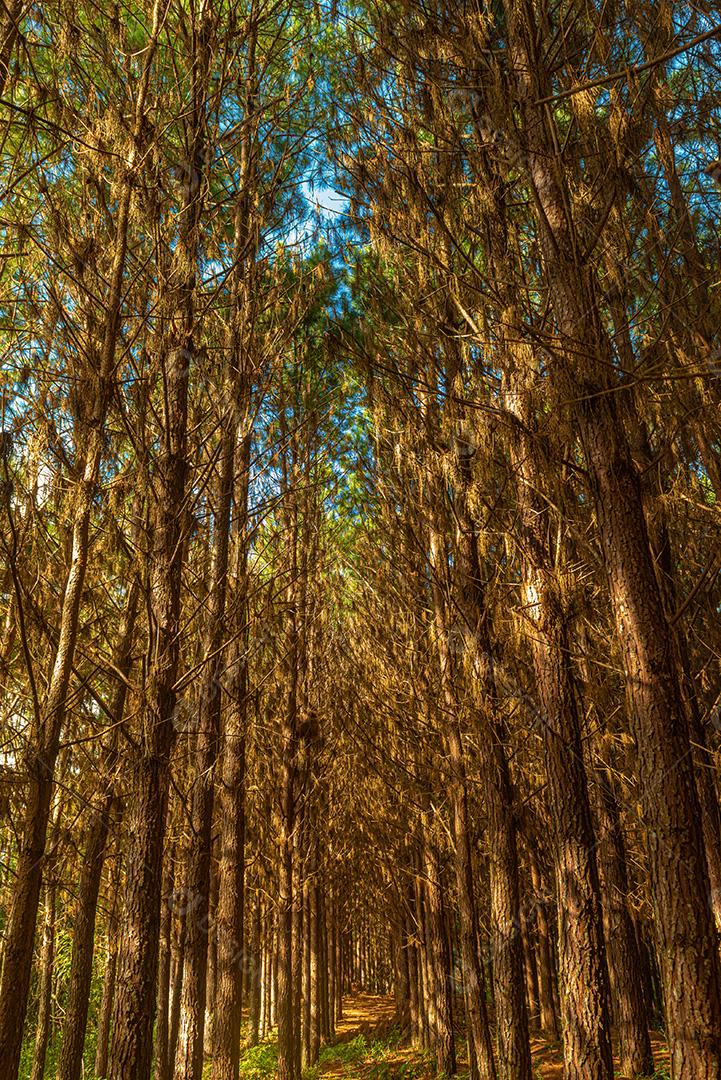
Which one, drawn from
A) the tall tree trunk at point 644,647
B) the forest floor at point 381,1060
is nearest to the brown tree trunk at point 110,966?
the forest floor at point 381,1060

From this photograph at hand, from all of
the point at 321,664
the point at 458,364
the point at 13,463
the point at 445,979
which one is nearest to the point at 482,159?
the point at 458,364

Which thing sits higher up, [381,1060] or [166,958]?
[166,958]

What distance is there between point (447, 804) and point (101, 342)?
19.7 ft

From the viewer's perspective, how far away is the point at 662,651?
3062 millimetres

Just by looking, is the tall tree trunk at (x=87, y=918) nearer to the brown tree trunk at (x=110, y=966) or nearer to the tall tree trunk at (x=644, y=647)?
the brown tree trunk at (x=110, y=966)

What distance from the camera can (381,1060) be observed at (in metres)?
13.2

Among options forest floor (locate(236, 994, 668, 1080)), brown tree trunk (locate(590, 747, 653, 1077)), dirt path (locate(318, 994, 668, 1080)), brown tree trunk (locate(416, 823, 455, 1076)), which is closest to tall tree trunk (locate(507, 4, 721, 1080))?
brown tree trunk (locate(590, 747, 653, 1077))

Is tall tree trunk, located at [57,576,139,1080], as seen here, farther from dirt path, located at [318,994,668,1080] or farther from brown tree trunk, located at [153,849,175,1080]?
dirt path, located at [318,994,668,1080]

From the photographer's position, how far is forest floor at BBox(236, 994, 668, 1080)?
33.9ft

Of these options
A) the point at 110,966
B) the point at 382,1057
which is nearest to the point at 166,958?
the point at 110,966

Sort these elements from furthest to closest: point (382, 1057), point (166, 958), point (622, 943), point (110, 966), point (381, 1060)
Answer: point (382, 1057) → point (381, 1060) → point (166, 958) → point (110, 966) → point (622, 943)

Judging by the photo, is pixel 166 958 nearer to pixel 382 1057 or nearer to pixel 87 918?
pixel 382 1057

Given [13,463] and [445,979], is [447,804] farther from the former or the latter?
[13,463]

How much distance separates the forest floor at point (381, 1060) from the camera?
10.3 meters
